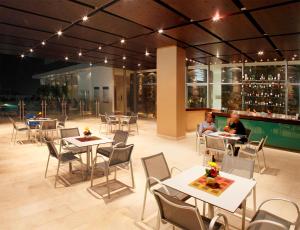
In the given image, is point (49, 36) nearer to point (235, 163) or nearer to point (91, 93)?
point (235, 163)

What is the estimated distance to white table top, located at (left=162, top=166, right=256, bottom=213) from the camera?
6.53 ft

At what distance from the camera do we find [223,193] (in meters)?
2.19

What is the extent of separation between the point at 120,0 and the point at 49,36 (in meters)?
3.53

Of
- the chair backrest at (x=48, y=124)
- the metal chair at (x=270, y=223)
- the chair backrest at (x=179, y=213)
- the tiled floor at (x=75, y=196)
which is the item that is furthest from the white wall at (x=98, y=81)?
the metal chair at (x=270, y=223)

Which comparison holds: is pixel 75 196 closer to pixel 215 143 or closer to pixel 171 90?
pixel 215 143

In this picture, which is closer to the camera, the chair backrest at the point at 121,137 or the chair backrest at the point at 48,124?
the chair backrest at the point at 121,137

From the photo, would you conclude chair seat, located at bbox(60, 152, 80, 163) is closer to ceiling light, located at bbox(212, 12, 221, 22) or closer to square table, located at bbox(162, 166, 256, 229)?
square table, located at bbox(162, 166, 256, 229)

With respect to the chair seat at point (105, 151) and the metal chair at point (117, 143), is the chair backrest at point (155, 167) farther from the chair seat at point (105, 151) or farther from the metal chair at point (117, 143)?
the chair seat at point (105, 151)

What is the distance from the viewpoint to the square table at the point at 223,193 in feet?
6.53

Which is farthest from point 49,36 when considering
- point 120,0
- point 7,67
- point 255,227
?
point 7,67

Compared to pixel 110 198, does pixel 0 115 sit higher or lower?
higher

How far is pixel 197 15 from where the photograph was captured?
14.9ft

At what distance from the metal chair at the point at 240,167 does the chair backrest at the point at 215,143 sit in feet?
4.95

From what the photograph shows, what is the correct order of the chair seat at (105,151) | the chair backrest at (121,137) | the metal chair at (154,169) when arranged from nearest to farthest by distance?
the metal chair at (154,169) → the chair seat at (105,151) → the chair backrest at (121,137)
